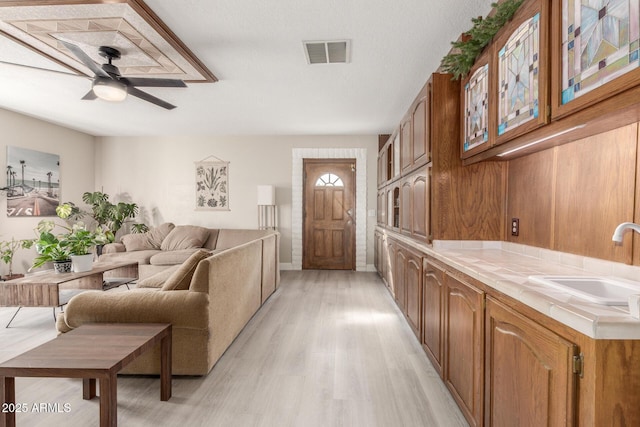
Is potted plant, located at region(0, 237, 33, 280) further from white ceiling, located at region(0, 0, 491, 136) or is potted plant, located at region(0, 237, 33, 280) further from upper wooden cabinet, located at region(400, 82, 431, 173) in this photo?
upper wooden cabinet, located at region(400, 82, 431, 173)

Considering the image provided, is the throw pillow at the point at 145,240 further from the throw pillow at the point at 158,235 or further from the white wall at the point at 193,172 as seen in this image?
the white wall at the point at 193,172

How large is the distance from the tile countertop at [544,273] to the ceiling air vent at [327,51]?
6.10 feet

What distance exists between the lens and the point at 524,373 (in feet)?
3.78

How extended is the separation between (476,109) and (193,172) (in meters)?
5.55

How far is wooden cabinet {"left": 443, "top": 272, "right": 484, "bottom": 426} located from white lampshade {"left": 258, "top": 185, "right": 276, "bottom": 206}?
430 centimetres

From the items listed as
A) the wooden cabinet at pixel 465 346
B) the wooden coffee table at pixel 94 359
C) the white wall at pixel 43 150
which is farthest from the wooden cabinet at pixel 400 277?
the white wall at pixel 43 150

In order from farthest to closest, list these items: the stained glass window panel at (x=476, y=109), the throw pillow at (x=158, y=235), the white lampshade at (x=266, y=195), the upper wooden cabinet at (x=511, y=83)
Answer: the white lampshade at (x=266, y=195) < the throw pillow at (x=158, y=235) < the stained glass window panel at (x=476, y=109) < the upper wooden cabinet at (x=511, y=83)

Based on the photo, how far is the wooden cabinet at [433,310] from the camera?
2.10m

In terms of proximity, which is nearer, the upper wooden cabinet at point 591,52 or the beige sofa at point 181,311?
the upper wooden cabinet at point 591,52

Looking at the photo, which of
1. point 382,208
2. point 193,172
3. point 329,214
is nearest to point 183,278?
point 382,208

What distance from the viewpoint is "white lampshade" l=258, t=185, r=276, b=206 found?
5.89 meters

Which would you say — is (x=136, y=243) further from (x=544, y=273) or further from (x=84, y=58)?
(x=544, y=273)

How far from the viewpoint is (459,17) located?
244 centimetres

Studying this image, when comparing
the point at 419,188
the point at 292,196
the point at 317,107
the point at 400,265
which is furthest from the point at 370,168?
the point at 419,188
